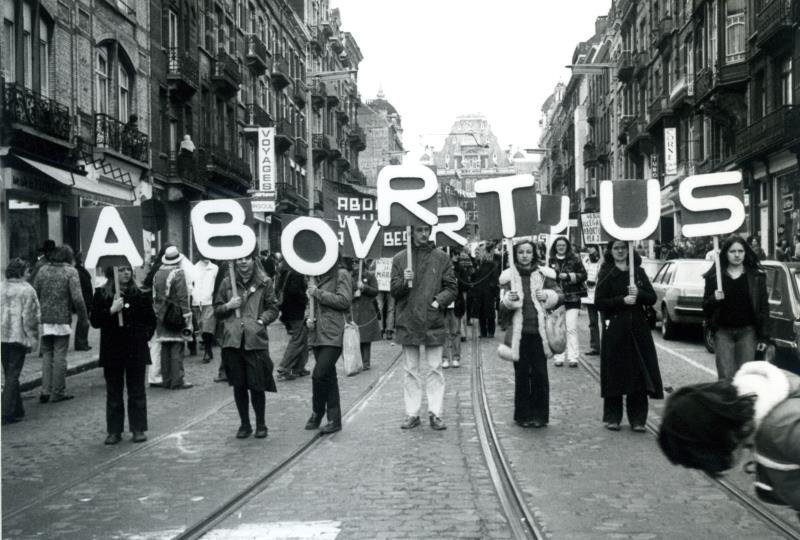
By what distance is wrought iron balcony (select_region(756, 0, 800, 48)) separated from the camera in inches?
1059

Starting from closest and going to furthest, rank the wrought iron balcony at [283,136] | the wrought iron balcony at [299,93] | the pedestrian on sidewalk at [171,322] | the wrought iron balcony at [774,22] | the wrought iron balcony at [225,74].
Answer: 1. the pedestrian on sidewalk at [171,322]
2. the wrought iron balcony at [774,22]
3. the wrought iron balcony at [225,74]
4. the wrought iron balcony at [283,136]
5. the wrought iron balcony at [299,93]

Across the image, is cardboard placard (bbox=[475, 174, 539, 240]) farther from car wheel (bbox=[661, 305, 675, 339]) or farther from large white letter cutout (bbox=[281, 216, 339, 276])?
car wheel (bbox=[661, 305, 675, 339])

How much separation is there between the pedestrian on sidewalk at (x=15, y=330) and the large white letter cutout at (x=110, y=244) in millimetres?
1583

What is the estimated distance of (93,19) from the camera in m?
24.4

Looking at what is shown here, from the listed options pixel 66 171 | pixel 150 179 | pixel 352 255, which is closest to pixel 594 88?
pixel 150 179

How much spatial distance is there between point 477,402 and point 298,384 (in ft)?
9.57

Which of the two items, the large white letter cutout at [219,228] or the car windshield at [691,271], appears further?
the car windshield at [691,271]

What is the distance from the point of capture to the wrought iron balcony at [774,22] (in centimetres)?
2691

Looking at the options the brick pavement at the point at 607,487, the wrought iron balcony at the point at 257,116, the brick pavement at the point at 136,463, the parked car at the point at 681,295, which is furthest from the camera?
the wrought iron balcony at the point at 257,116

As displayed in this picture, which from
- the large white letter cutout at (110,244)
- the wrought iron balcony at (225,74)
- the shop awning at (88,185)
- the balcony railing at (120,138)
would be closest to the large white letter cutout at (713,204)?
the large white letter cutout at (110,244)

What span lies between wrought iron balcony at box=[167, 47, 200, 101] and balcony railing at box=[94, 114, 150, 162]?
3.36m

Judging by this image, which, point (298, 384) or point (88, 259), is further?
point (298, 384)

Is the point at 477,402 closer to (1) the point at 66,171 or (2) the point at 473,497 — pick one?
(2) the point at 473,497

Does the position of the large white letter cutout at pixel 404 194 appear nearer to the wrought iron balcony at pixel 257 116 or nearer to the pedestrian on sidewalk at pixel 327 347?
the pedestrian on sidewalk at pixel 327 347
